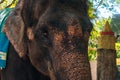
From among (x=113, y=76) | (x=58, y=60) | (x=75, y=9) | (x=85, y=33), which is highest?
(x=75, y=9)

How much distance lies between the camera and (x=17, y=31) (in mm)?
2957

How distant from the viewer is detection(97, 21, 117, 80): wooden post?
4.30 m

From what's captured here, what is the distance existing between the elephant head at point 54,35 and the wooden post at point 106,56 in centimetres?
143

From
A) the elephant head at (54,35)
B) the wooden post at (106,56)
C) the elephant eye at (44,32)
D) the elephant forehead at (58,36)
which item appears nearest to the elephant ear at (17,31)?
the elephant head at (54,35)

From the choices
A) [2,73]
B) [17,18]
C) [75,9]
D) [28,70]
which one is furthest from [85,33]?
[2,73]

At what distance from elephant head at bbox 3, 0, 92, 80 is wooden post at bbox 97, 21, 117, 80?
1432 mm

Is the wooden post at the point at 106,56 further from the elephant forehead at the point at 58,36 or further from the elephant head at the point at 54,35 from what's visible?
the elephant forehead at the point at 58,36

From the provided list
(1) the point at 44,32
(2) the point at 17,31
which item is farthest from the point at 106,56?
(1) the point at 44,32

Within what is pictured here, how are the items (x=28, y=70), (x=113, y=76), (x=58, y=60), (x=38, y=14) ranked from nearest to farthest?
1. (x=58, y=60)
2. (x=38, y=14)
3. (x=28, y=70)
4. (x=113, y=76)

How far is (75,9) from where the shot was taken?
275 centimetres

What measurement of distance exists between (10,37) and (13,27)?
87 mm

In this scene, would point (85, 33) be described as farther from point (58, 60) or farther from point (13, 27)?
point (13, 27)

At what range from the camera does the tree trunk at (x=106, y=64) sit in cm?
431

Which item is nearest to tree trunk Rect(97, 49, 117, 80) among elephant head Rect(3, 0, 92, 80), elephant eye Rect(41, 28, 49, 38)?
elephant head Rect(3, 0, 92, 80)
